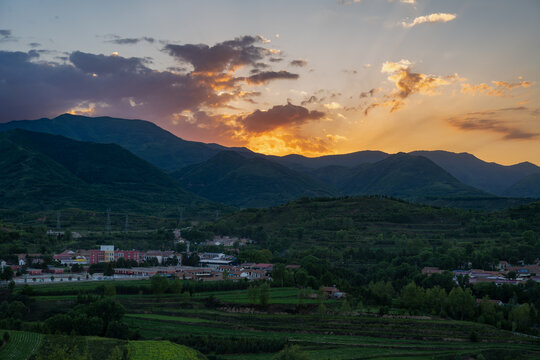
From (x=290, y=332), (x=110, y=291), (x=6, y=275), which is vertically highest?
(x=6, y=275)

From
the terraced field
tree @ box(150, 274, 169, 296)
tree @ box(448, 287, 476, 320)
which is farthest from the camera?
tree @ box(150, 274, 169, 296)

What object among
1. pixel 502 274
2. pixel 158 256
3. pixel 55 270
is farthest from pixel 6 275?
pixel 502 274

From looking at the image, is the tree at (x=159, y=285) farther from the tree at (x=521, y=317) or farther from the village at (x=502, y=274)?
the tree at (x=521, y=317)

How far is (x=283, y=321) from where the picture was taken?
5266 centimetres

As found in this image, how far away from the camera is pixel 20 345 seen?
3659cm

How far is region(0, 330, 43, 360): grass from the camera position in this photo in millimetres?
34469

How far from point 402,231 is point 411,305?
52.7 meters

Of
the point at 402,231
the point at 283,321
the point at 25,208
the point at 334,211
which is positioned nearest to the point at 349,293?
the point at 283,321

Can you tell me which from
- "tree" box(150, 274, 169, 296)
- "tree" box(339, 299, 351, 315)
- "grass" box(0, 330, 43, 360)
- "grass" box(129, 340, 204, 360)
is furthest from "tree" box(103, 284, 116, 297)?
"tree" box(339, 299, 351, 315)

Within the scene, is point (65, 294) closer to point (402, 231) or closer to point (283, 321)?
point (283, 321)

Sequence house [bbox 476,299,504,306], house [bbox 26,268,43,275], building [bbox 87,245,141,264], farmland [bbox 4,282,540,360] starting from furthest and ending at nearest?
building [bbox 87,245,141,264]
house [bbox 26,268,43,275]
house [bbox 476,299,504,306]
farmland [bbox 4,282,540,360]

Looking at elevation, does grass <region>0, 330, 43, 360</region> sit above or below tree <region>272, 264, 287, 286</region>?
below

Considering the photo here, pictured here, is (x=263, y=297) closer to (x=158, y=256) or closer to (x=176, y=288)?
(x=176, y=288)

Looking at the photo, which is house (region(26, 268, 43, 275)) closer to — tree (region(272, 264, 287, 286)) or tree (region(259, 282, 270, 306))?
Result: tree (region(272, 264, 287, 286))
